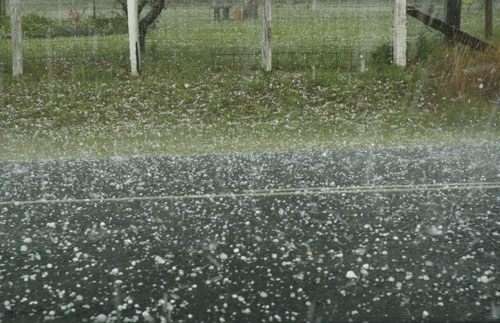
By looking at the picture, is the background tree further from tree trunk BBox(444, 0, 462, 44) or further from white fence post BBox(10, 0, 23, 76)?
tree trunk BBox(444, 0, 462, 44)

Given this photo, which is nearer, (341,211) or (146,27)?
(341,211)

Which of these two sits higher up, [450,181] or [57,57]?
[57,57]

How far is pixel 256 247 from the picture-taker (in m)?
1.58

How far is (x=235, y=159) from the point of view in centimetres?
306

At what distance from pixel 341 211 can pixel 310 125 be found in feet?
13.0

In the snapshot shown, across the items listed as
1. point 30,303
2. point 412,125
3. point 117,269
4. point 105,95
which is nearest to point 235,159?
point 117,269

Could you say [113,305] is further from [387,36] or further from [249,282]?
[387,36]

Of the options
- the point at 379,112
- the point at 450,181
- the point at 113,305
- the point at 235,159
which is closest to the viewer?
the point at 113,305

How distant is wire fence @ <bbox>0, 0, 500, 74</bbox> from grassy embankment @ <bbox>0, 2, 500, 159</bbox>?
3cm

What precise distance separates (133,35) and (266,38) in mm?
1809

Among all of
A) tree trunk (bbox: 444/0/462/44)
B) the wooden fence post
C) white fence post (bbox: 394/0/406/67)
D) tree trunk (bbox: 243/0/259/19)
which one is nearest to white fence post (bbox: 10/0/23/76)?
tree trunk (bbox: 243/0/259/19)

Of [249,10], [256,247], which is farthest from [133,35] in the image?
[256,247]

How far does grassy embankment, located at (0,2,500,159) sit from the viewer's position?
532 centimetres

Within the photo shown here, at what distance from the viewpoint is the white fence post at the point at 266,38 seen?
7400mm
